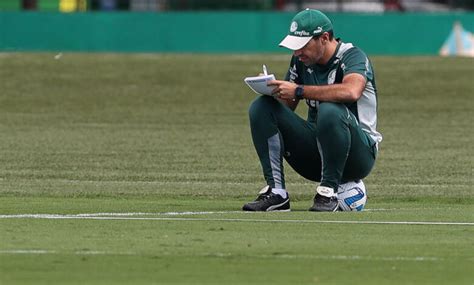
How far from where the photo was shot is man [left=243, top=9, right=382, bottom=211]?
10070 mm

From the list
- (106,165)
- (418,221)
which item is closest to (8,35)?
(106,165)

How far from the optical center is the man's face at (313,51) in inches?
403

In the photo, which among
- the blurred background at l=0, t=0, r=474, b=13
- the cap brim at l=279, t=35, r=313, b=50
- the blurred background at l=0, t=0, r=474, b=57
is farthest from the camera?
the blurred background at l=0, t=0, r=474, b=13

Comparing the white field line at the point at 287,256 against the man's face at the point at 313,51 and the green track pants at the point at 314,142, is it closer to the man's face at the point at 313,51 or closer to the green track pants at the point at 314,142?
the green track pants at the point at 314,142

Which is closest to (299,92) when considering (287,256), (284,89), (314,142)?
(284,89)

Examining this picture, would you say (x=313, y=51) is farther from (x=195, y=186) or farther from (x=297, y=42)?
(x=195, y=186)

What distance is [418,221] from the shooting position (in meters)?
9.65

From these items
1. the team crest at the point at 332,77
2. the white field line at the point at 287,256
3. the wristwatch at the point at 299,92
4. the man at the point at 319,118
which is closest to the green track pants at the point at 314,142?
A: the man at the point at 319,118

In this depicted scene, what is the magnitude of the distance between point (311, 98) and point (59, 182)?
3.82 metres

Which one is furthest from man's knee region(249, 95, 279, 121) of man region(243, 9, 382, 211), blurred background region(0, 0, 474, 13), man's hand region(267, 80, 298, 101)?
blurred background region(0, 0, 474, 13)

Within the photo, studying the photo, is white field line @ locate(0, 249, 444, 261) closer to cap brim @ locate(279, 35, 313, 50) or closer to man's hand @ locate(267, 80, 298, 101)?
man's hand @ locate(267, 80, 298, 101)

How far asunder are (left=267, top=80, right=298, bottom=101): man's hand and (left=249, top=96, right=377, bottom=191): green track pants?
17 cm

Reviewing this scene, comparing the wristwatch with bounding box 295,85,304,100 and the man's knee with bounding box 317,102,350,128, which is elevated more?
the wristwatch with bounding box 295,85,304,100

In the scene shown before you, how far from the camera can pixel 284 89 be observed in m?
10.1
